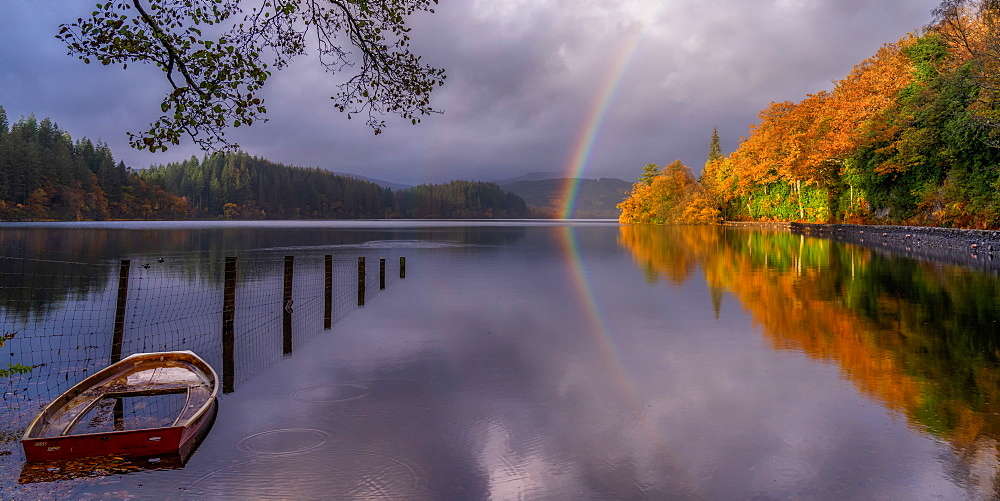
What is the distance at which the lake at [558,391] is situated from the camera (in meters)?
5.53

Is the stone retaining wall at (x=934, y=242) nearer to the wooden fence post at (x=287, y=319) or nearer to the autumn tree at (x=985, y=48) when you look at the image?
the autumn tree at (x=985, y=48)

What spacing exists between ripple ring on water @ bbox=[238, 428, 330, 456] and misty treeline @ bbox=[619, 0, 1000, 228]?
109ft

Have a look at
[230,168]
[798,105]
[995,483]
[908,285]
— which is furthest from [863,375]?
[230,168]

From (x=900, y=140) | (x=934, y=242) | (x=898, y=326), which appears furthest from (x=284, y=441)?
(x=900, y=140)

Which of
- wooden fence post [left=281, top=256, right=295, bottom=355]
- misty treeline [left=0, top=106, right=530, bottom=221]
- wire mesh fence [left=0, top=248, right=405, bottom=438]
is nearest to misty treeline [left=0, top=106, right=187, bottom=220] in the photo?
misty treeline [left=0, top=106, right=530, bottom=221]

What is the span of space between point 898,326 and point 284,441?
12.2 m

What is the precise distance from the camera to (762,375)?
29.3 ft

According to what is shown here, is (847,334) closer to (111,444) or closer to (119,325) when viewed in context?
(111,444)

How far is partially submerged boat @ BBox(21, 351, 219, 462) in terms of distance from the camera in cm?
592

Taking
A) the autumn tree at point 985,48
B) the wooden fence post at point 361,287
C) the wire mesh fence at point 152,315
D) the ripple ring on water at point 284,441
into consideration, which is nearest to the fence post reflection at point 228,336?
the wire mesh fence at point 152,315

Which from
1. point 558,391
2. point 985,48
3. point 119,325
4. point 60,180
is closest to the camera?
point 558,391

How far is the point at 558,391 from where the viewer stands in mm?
8336

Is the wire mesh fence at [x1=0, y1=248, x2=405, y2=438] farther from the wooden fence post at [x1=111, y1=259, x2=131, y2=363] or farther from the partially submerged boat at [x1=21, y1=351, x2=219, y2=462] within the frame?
the partially submerged boat at [x1=21, y1=351, x2=219, y2=462]

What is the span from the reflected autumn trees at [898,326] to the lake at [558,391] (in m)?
0.07
